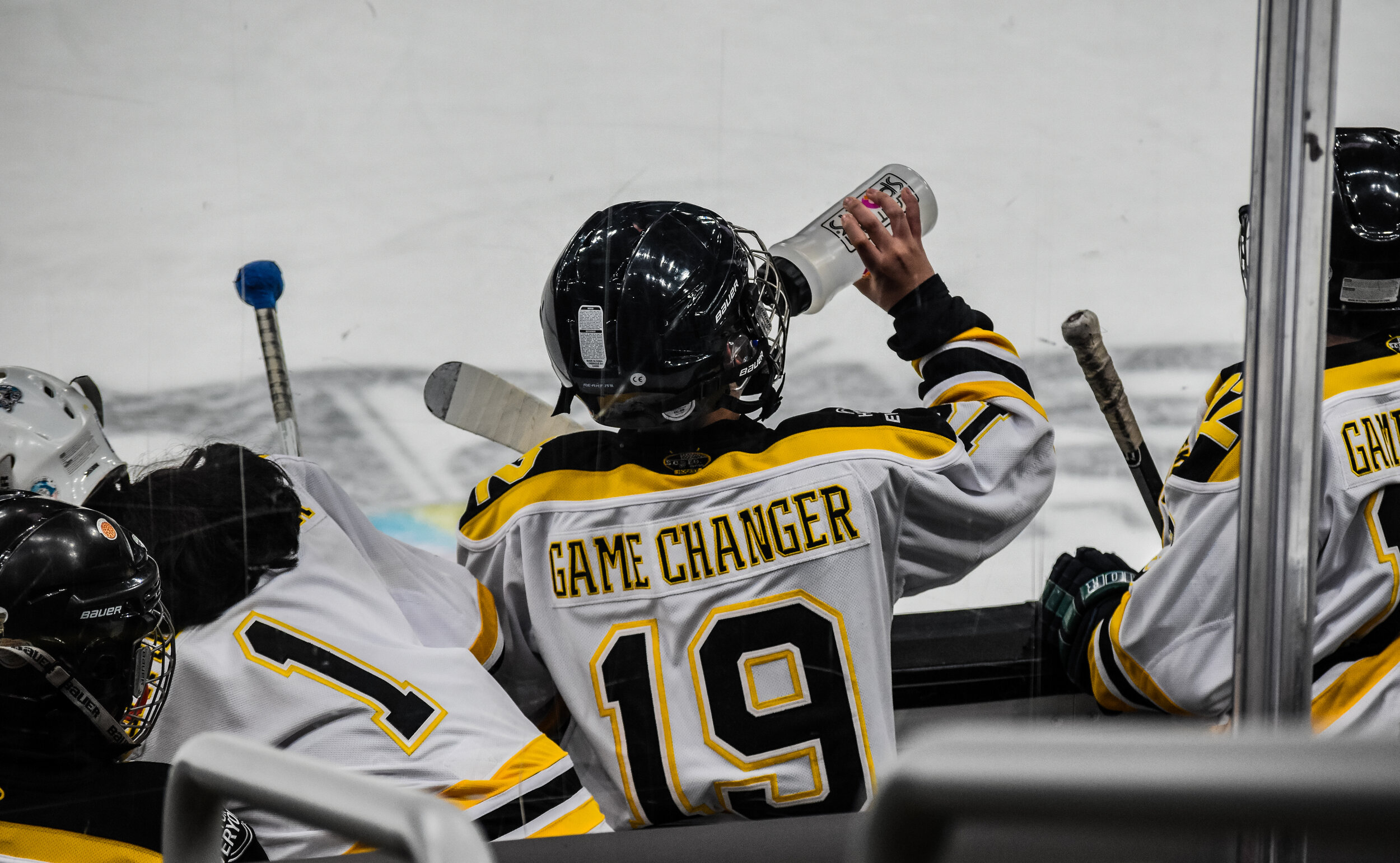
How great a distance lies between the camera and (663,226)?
110cm

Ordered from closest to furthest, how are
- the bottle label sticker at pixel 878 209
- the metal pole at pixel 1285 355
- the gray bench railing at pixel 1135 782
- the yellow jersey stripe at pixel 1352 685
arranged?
the gray bench railing at pixel 1135 782 → the metal pole at pixel 1285 355 → the yellow jersey stripe at pixel 1352 685 → the bottle label sticker at pixel 878 209

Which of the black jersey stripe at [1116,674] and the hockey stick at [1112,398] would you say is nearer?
the black jersey stripe at [1116,674]

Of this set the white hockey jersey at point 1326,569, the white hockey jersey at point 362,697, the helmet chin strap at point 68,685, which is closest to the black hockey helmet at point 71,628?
the helmet chin strap at point 68,685

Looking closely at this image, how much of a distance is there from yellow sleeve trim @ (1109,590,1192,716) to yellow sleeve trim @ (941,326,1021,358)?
0.33 meters

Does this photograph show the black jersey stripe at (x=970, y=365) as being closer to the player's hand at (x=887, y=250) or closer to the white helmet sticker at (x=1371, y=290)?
the player's hand at (x=887, y=250)

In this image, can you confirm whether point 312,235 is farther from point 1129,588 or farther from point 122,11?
point 1129,588

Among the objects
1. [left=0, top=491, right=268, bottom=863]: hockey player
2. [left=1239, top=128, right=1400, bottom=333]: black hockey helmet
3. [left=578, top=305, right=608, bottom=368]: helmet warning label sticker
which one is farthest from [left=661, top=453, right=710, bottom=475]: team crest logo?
[left=1239, top=128, right=1400, bottom=333]: black hockey helmet

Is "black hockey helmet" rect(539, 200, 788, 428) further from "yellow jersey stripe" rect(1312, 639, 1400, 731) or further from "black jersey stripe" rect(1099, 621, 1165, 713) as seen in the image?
"yellow jersey stripe" rect(1312, 639, 1400, 731)

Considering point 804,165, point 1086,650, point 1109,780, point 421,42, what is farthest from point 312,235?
point 1109,780

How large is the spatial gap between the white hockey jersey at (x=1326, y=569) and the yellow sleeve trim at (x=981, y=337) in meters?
0.23

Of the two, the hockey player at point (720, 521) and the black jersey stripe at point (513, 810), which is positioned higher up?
the hockey player at point (720, 521)

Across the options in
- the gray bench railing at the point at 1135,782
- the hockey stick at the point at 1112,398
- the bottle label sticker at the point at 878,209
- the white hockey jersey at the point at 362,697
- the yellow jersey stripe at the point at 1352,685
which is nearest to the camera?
the gray bench railing at the point at 1135,782

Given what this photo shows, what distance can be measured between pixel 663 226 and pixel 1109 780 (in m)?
0.85

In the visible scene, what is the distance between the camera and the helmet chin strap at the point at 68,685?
35.9 inches
